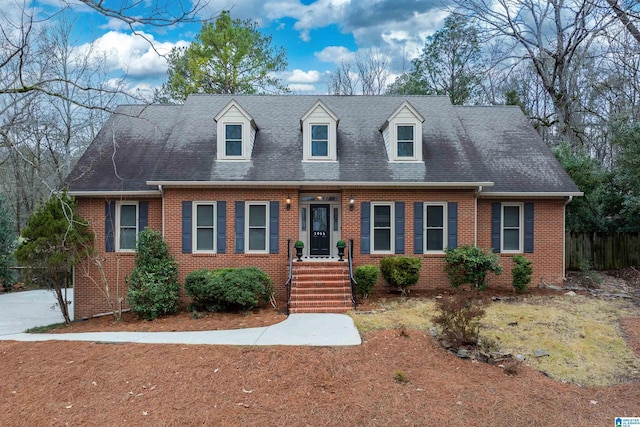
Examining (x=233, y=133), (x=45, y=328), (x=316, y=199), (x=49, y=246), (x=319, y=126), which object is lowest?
(x=45, y=328)

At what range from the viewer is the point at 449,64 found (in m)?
24.7

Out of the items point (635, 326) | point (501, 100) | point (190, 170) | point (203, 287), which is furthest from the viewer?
point (501, 100)

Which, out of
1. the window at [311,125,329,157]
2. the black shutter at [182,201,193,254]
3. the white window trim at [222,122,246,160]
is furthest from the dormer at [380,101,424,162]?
the black shutter at [182,201,193,254]

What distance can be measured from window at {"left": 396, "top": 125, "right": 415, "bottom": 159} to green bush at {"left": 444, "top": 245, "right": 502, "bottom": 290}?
3.48 m

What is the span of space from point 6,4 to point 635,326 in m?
13.2

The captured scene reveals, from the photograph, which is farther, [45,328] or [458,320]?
[45,328]

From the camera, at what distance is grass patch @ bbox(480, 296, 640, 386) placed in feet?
19.9

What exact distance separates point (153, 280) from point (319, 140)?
21.6 feet

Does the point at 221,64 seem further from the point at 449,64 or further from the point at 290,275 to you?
the point at 290,275

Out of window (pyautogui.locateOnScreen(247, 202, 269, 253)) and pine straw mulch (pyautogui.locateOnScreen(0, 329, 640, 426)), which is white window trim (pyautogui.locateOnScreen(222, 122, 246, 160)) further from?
pine straw mulch (pyautogui.locateOnScreen(0, 329, 640, 426))

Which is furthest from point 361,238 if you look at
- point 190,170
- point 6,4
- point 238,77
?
point 238,77

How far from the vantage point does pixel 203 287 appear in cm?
984

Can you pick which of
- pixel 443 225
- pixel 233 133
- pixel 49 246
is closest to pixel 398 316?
pixel 443 225

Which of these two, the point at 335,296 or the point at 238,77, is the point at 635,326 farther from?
the point at 238,77
